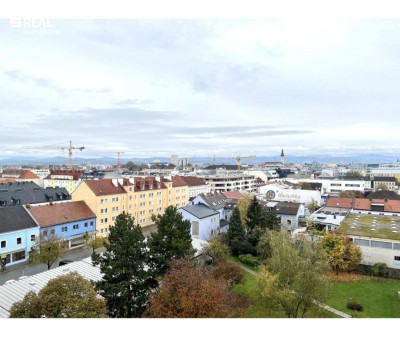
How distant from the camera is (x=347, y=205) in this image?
23375 millimetres

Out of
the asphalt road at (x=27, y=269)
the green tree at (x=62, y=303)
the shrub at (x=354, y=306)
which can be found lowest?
the asphalt road at (x=27, y=269)

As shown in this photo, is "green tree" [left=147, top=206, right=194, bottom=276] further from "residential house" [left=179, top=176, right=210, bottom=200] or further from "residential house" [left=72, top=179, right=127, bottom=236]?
"residential house" [left=179, top=176, right=210, bottom=200]

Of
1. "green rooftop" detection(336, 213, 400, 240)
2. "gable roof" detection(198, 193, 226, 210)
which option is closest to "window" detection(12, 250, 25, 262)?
"gable roof" detection(198, 193, 226, 210)

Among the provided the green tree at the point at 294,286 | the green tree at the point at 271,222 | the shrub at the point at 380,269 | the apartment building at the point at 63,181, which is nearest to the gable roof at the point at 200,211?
the green tree at the point at 271,222

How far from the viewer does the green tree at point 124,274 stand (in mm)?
7480

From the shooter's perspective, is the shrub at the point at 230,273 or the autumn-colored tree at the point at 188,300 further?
the shrub at the point at 230,273

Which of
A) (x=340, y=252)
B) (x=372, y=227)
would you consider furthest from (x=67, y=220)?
(x=372, y=227)

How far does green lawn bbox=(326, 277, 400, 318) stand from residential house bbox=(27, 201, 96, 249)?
42.0 feet

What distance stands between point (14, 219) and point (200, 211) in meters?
10.1

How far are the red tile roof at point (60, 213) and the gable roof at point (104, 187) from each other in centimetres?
109

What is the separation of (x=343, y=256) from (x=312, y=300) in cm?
668

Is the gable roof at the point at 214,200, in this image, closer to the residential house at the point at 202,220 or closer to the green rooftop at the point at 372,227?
the residential house at the point at 202,220

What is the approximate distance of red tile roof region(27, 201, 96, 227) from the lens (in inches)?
640

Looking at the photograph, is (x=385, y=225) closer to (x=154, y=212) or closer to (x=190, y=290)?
(x=190, y=290)
